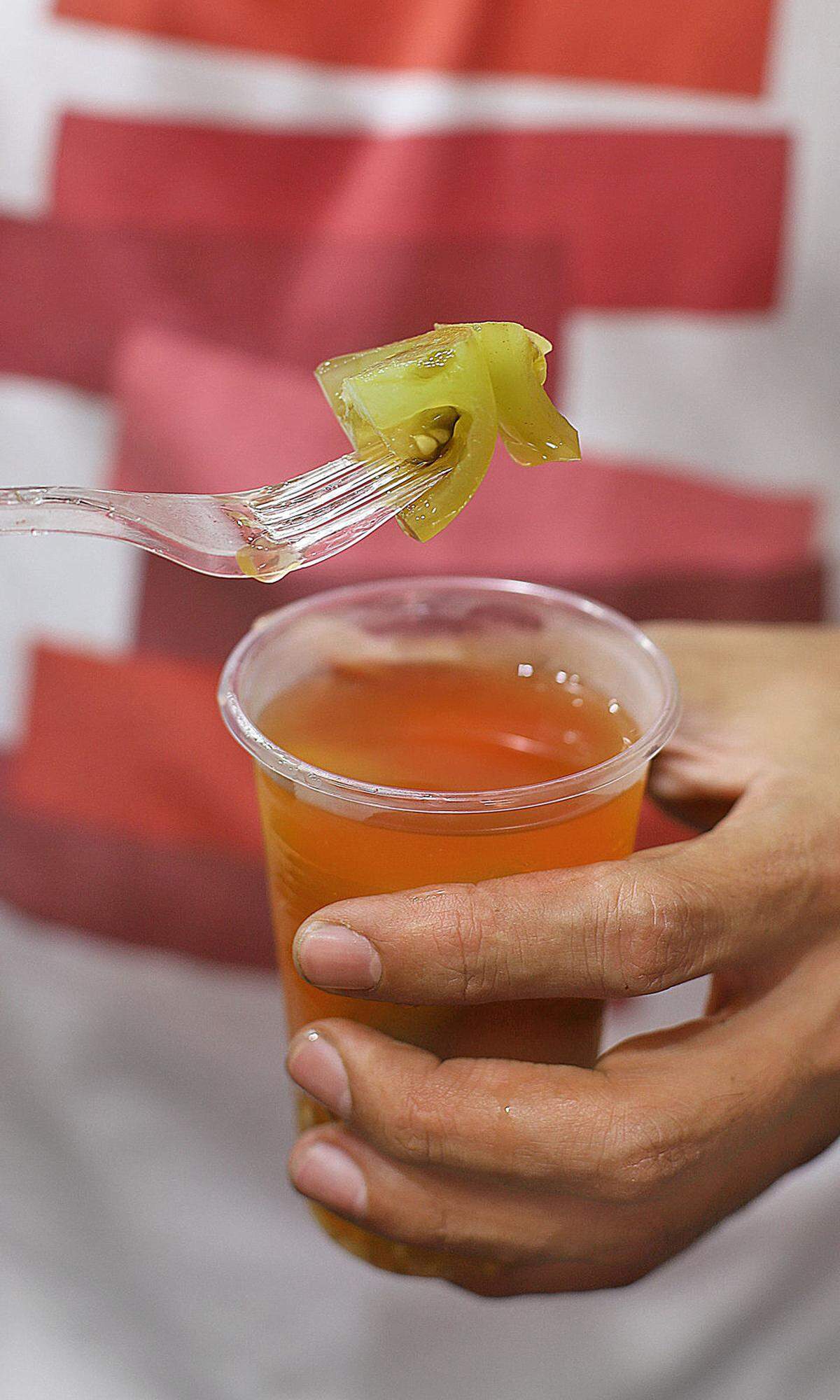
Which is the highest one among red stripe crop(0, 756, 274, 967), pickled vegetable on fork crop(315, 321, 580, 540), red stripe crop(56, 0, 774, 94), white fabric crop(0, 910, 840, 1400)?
red stripe crop(56, 0, 774, 94)

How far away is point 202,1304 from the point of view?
1152mm

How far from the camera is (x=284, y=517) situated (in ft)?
2.52

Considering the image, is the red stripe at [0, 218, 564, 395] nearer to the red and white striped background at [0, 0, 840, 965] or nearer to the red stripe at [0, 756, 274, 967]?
the red and white striped background at [0, 0, 840, 965]

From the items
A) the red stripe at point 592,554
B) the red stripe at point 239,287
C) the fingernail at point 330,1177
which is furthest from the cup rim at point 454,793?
the red stripe at point 239,287

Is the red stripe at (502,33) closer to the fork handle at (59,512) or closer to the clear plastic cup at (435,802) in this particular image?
the clear plastic cup at (435,802)

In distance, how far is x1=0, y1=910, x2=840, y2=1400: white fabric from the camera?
110 cm

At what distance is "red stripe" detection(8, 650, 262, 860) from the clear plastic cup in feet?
1.30

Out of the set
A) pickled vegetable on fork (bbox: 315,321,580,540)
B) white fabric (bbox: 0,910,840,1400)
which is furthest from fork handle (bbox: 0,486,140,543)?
white fabric (bbox: 0,910,840,1400)

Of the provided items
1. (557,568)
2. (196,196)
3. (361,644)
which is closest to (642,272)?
(557,568)

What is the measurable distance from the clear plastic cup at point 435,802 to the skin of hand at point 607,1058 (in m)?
0.03

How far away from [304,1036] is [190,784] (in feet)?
1.83

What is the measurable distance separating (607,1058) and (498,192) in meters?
0.85

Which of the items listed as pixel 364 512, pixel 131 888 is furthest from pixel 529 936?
pixel 131 888

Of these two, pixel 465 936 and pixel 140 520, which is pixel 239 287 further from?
pixel 465 936
